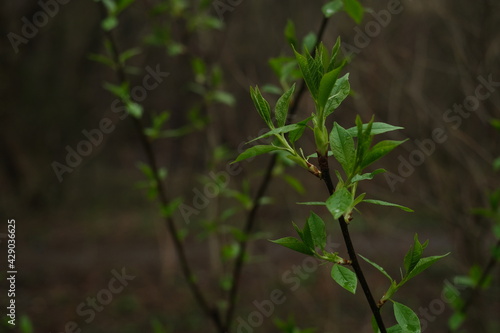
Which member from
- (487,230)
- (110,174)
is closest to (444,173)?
(487,230)

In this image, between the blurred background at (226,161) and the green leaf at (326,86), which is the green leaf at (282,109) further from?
the blurred background at (226,161)

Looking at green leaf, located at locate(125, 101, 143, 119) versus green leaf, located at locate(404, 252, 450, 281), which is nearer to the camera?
green leaf, located at locate(404, 252, 450, 281)

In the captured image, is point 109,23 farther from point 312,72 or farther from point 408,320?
point 408,320

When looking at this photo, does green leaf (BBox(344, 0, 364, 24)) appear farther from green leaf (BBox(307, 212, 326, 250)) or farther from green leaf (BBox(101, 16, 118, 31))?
green leaf (BBox(101, 16, 118, 31))

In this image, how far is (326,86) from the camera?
0.62 m

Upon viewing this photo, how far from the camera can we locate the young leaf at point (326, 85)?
0.60m

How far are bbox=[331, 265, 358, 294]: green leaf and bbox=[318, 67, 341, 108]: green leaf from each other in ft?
0.78

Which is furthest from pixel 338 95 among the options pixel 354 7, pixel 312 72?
pixel 354 7

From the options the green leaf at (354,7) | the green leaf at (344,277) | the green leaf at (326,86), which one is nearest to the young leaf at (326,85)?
the green leaf at (326,86)

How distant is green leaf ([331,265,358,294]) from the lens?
0.65 metres

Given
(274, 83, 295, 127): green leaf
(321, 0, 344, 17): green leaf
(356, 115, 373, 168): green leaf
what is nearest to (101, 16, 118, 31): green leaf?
(321, 0, 344, 17): green leaf

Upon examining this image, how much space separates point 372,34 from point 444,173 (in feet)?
3.65

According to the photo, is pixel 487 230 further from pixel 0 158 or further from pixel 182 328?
pixel 0 158

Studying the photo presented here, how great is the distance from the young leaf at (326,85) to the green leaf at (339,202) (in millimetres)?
121
